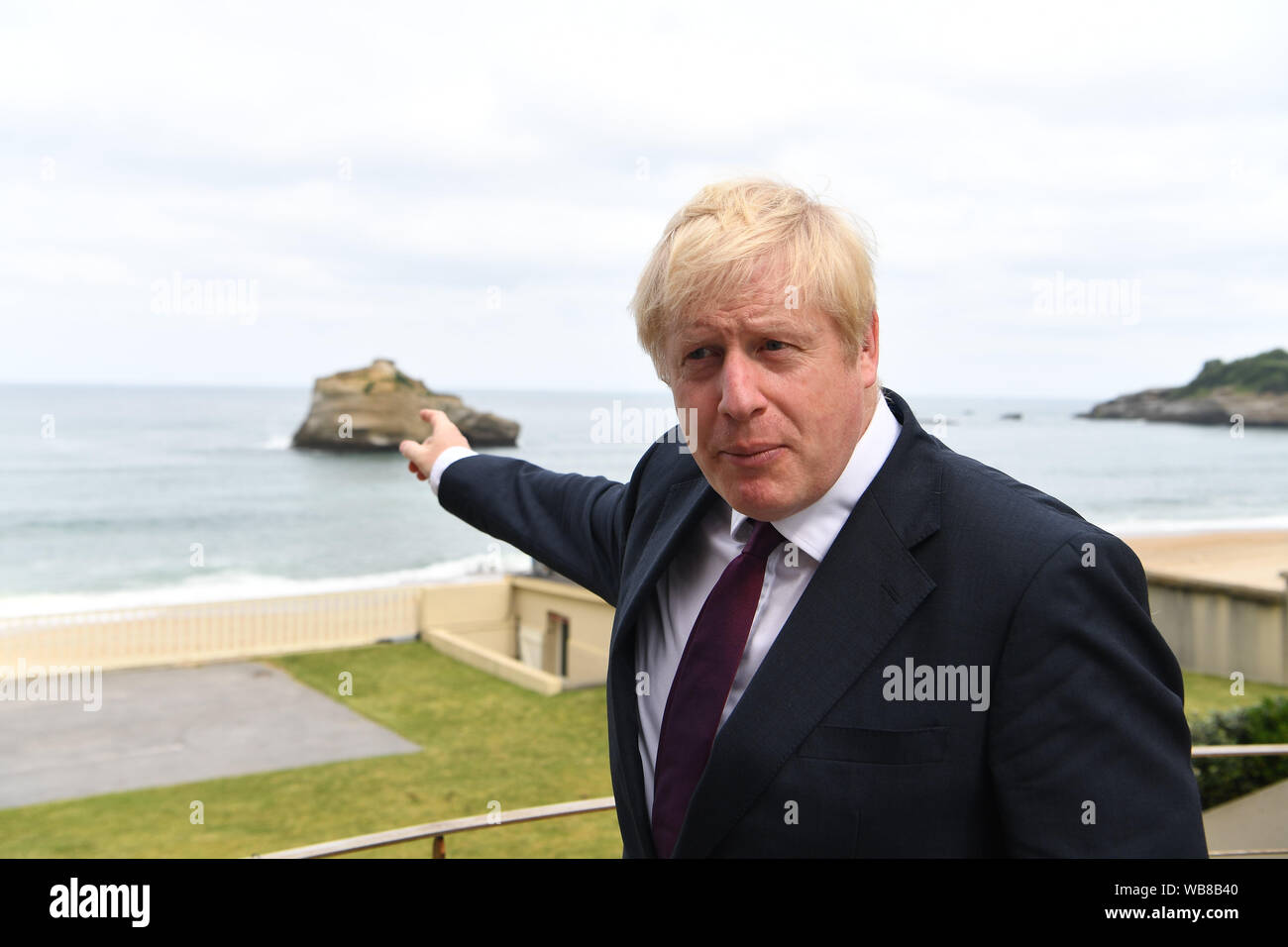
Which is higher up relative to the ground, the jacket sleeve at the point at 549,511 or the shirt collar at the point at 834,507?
the shirt collar at the point at 834,507

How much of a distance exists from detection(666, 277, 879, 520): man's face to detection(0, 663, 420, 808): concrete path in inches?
656

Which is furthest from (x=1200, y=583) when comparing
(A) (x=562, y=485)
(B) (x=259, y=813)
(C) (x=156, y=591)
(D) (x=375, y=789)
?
(C) (x=156, y=591)

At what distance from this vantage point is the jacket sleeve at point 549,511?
A: 1.92 meters

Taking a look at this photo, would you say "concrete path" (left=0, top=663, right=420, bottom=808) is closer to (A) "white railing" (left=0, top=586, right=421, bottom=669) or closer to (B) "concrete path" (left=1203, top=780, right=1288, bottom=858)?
(A) "white railing" (left=0, top=586, right=421, bottom=669)

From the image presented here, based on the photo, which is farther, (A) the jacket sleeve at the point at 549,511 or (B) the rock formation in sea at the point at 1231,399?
(B) the rock formation in sea at the point at 1231,399

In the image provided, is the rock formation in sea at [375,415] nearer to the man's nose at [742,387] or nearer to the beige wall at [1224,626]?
the beige wall at [1224,626]

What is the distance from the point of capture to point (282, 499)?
2389 inches

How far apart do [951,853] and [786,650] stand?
295 mm

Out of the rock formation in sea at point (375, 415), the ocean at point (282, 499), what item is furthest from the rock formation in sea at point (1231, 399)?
the rock formation in sea at point (375, 415)

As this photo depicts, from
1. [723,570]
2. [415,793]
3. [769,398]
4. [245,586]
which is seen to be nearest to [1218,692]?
[415,793]

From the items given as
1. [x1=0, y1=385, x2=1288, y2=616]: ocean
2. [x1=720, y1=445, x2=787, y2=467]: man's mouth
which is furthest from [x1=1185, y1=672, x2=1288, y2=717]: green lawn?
[x1=0, y1=385, x2=1288, y2=616]: ocean

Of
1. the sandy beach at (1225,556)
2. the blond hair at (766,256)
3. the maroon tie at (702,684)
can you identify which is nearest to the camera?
the blond hair at (766,256)

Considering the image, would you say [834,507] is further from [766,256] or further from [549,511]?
[549,511]

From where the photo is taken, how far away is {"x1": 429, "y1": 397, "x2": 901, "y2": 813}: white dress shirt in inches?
56.1
